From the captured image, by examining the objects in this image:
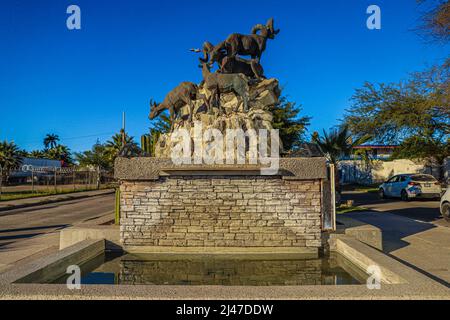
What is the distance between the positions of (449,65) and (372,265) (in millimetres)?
8462

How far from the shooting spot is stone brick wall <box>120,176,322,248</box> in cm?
747

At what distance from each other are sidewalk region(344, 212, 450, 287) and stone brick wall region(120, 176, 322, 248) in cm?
188

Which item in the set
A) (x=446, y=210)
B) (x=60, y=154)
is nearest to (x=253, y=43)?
(x=446, y=210)

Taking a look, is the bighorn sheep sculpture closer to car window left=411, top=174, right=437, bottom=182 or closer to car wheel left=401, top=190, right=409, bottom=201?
car window left=411, top=174, right=437, bottom=182

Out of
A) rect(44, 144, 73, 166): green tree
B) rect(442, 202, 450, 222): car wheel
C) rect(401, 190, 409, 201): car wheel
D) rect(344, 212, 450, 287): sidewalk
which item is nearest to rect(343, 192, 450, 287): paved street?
rect(344, 212, 450, 287): sidewalk

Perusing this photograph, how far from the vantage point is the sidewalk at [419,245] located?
600cm

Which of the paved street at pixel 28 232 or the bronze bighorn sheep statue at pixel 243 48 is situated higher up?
the bronze bighorn sheep statue at pixel 243 48

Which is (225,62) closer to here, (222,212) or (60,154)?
(222,212)

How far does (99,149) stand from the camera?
6406 centimetres

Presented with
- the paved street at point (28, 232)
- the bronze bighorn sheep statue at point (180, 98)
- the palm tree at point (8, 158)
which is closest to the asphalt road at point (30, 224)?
the paved street at point (28, 232)

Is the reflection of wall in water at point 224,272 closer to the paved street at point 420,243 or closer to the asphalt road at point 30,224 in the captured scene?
the paved street at point 420,243

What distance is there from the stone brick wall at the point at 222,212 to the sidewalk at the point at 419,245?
188 centimetres

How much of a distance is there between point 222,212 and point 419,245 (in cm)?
468
